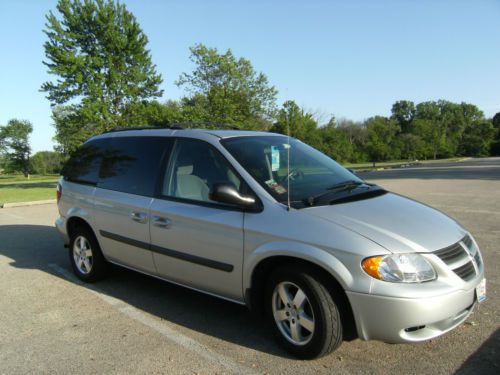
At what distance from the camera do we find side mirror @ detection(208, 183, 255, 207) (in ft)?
10.5

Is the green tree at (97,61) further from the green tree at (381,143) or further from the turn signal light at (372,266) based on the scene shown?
the green tree at (381,143)

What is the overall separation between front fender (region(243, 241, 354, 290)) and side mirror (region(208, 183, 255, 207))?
38 cm

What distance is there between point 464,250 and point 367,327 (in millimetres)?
983

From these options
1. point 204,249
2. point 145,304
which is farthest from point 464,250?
point 145,304

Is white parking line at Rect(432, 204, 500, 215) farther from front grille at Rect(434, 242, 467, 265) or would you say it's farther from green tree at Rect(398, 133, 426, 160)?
green tree at Rect(398, 133, 426, 160)

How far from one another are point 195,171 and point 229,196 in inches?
31.4

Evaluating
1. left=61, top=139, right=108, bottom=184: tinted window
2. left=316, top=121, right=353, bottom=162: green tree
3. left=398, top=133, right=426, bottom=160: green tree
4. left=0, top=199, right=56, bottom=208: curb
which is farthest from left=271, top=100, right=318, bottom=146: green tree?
left=61, top=139, right=108, bottom=184: tinted window

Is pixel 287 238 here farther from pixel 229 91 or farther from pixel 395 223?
pixel 229 91

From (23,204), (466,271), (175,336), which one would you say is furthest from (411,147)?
(175,336)

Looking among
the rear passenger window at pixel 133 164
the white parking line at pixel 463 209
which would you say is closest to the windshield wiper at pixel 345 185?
the rear passenger window at pixel 133 164

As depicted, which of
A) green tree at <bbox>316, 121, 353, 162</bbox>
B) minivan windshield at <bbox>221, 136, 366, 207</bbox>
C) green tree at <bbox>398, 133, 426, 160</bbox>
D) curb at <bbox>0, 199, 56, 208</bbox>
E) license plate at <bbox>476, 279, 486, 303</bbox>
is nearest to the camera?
license plate at <bbox>476, 279, 486, 303</bbox>

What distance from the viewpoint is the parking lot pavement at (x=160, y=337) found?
302 centimetres

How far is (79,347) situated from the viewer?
3.40 m

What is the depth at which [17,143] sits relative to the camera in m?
90.5
